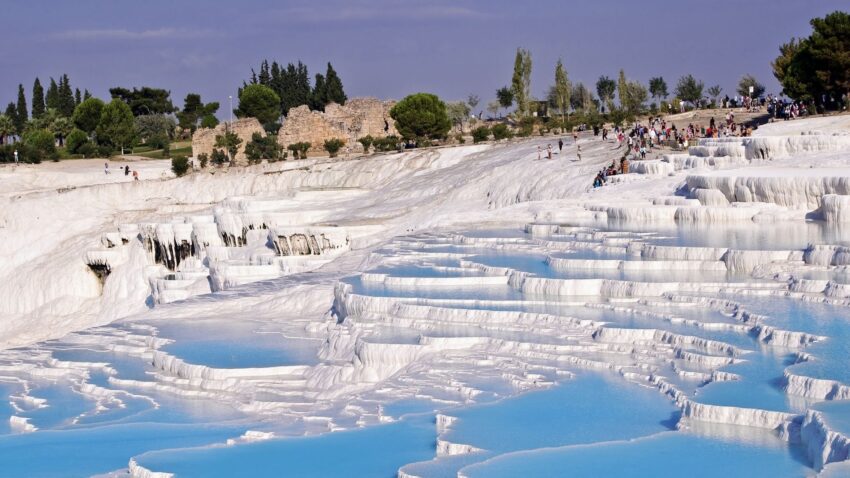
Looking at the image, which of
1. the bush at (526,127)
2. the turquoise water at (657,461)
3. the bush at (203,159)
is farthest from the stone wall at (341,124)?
the turquoise water at (657,461)

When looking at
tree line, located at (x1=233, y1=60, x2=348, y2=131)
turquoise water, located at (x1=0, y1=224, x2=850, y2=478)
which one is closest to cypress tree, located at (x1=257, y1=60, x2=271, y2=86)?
tree line, located at (x1=233, y1=60, x2=348, y2=131)

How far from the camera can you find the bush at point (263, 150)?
3472cm

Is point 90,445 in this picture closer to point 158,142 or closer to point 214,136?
point 214,136

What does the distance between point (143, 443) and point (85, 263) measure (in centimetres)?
1748

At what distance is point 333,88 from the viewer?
50938 millimetres

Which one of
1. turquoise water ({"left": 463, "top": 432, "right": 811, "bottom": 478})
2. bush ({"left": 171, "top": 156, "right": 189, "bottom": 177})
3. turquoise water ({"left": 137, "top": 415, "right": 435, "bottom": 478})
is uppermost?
bush ({"left": 171, "top": 156, "right": 189, "bottom": 177})

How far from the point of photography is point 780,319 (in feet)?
33.4

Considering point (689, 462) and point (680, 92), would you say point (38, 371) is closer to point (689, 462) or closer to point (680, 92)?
point (689, 462)

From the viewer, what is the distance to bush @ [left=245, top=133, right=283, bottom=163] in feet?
114

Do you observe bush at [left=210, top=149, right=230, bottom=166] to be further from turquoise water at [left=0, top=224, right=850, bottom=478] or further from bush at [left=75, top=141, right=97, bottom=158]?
turquoise water at [left=0, top=224, right=850, bottom=478]

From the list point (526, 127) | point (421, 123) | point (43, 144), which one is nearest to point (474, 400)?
point (526, 127)

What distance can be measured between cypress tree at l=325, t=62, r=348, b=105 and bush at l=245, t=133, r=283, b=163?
46.5 ft

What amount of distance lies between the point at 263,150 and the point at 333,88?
15.8 meters

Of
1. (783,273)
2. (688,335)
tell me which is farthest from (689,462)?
(783,273)
